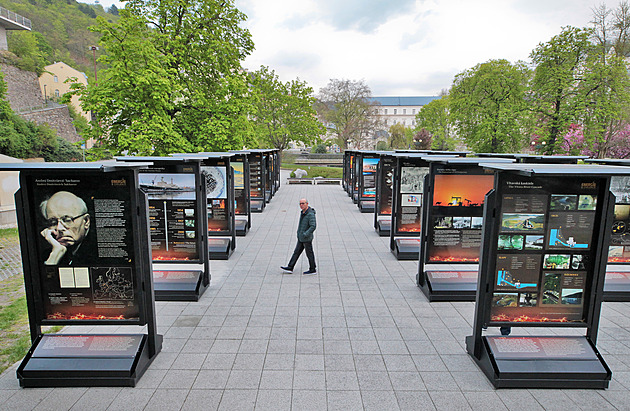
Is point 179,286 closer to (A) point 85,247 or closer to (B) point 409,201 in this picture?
(A) point 85,247

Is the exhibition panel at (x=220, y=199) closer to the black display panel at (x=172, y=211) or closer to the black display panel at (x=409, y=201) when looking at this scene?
the black display panel at (x=172, y=211)

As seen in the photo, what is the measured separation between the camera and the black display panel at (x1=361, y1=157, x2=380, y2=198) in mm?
17642

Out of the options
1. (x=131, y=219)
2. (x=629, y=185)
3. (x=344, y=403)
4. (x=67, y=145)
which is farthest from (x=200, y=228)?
(x=67, y=145)

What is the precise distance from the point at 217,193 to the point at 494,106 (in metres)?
28.7

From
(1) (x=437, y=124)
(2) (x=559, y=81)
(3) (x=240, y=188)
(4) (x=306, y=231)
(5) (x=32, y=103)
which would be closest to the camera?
(4) (x=306, y=231)

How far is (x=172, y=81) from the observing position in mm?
15953

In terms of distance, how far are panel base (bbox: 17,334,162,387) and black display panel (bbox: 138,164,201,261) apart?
268 cm

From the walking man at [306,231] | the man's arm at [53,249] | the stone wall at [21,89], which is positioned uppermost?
the stone wall at [21,89]

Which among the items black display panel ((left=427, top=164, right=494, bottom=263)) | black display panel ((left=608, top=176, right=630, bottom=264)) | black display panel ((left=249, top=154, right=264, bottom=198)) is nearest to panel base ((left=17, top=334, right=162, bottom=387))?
black display panel ((left=427, top=164, right=494, bottom=263))

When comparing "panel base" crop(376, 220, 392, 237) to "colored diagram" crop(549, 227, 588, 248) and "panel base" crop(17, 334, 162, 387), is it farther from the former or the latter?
"panel base" crop(17, 334, 162, 387)

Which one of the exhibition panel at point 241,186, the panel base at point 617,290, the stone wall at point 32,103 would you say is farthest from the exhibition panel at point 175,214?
the stone wall at point 32,103

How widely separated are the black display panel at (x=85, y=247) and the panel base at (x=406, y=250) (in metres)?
6.85

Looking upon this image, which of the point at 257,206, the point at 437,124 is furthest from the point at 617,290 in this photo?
the point at 437,124

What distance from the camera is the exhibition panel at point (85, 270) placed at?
4.59 m
